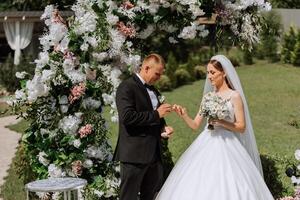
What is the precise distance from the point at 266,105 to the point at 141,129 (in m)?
11.4

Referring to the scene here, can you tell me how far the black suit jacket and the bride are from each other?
31 centimetres

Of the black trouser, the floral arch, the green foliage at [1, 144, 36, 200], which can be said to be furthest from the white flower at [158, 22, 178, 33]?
the green foliage at [1, 144, 36, 200]

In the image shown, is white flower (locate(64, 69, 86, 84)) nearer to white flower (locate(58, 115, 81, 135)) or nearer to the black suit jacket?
white flower (locate(58, 115, 81, 135))

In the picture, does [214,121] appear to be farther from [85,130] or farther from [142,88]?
[85,130]

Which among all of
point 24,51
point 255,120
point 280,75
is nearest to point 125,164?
point 255,120

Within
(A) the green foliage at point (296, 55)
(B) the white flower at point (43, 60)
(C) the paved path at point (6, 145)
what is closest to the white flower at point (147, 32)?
(B) the white flower at point (43, 60)

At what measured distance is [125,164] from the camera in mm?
5637

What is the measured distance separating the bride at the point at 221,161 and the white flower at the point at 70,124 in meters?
1.52

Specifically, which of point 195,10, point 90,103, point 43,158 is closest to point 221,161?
point 195,10

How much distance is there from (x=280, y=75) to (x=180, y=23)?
15488 millimetres

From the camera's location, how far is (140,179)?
18.5ft

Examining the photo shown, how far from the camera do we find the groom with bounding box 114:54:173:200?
5.35 m

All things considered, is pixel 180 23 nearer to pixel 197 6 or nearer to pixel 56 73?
pixel 197 6

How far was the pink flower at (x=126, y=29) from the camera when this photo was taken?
21.7 ft
